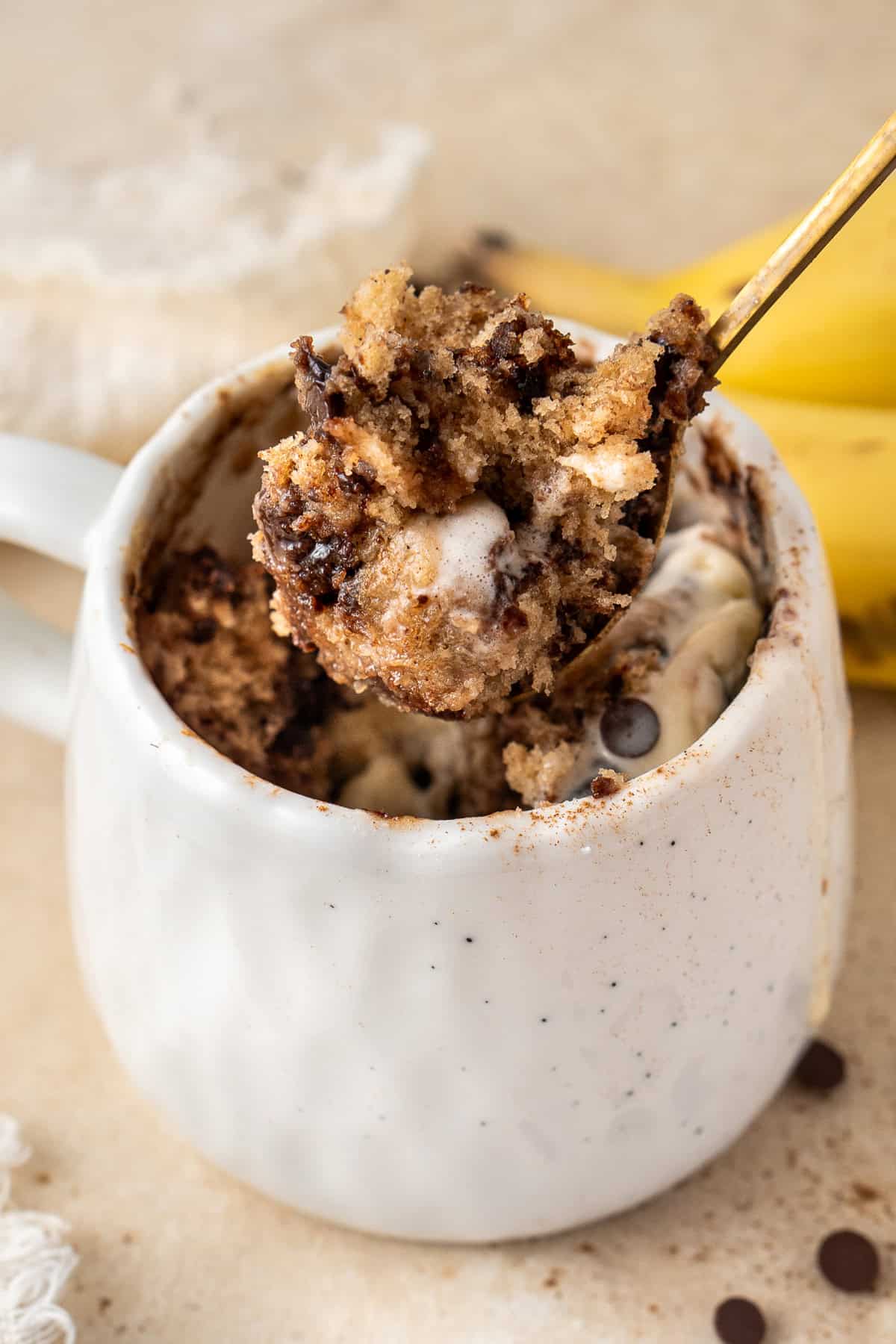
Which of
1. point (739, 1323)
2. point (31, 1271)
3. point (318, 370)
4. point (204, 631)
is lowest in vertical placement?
point (31, 1271)

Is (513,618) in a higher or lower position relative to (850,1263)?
higher

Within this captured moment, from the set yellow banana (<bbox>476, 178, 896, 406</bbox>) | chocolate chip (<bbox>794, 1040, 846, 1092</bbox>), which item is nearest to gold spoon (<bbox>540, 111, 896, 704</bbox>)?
chocolate chip (<bbox>794, 1040, 846, 1092</bbox>)

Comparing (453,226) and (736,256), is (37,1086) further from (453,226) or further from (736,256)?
(453,226)

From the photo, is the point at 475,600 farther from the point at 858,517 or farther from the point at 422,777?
the point at 858,517

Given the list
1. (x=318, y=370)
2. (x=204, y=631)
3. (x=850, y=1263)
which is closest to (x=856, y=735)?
(x=850, y=1263)

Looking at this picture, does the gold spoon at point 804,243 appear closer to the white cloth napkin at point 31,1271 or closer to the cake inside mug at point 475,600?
the cake inside mug at point 475,600

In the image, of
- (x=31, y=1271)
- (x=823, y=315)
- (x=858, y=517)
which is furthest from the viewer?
(x=823, y=315)

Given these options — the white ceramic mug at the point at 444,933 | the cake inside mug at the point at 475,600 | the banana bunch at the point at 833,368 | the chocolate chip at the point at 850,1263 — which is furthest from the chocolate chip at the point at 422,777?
the banana bunch at the point at 833,368

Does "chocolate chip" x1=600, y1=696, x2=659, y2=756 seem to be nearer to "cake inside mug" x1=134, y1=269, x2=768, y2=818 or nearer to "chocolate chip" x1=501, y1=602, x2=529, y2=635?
"cake inside mug" x1=134, y1=269, x2=768, y2=818
